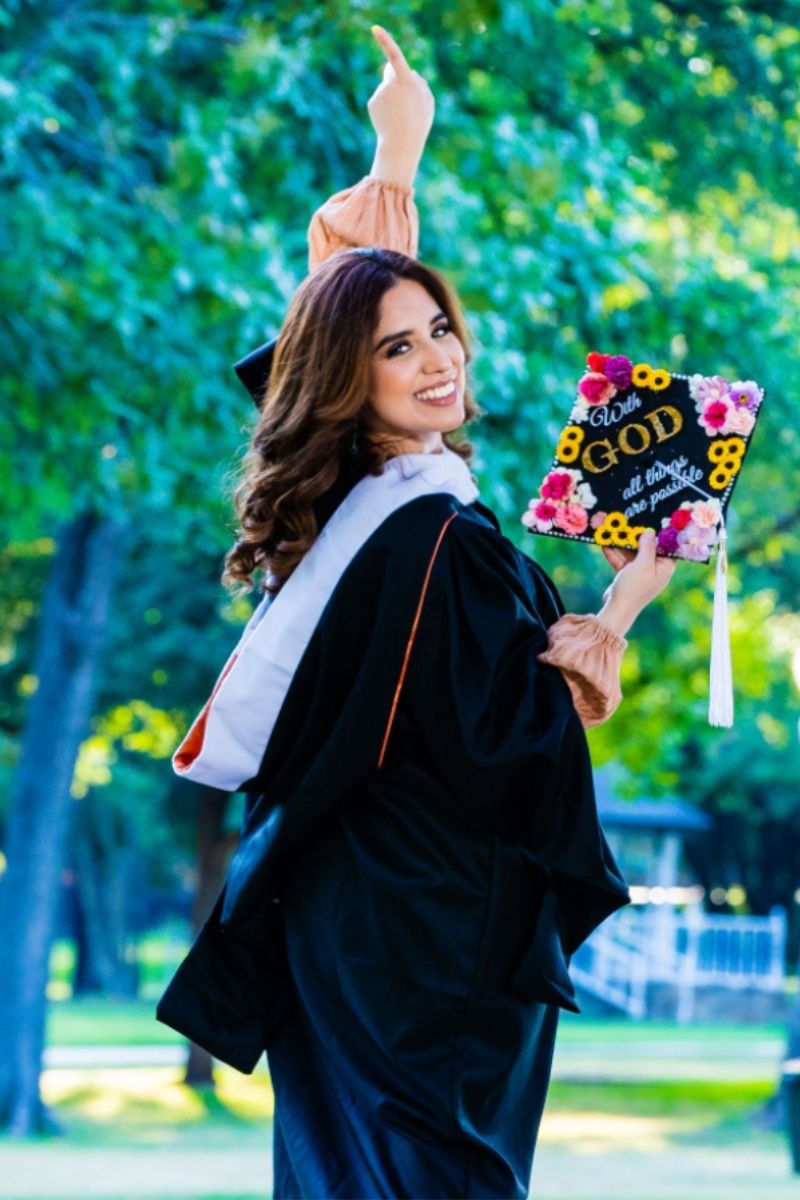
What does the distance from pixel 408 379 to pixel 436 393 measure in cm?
6

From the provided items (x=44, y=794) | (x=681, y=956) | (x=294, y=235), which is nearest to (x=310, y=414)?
(x=294, y=235)

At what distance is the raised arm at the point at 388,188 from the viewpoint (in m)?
3.87

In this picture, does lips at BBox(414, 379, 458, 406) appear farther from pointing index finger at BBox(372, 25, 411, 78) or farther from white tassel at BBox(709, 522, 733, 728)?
pointing index finger at BBox(372, 25, 411, 78)

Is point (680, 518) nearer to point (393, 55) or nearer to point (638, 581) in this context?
point (638, 581)

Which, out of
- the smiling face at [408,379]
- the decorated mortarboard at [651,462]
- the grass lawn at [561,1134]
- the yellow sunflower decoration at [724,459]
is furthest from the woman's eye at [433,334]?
the grass lawn at [561,1134]

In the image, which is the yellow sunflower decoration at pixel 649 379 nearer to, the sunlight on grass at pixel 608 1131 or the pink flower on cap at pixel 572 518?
the pink flower on cap at pixel 572 518

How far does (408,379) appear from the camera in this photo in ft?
11.1

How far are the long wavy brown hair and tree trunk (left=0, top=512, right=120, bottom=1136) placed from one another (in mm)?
11743

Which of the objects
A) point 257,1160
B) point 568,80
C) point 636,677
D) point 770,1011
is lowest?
point 770,1011

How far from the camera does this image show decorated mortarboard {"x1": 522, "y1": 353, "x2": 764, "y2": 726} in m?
3.29

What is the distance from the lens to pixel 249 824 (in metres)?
3.37

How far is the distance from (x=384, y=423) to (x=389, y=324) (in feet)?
0.51

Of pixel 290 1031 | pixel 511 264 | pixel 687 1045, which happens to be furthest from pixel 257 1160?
pixel 687 1045

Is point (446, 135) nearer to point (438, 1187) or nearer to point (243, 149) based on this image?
point (243, 149)
